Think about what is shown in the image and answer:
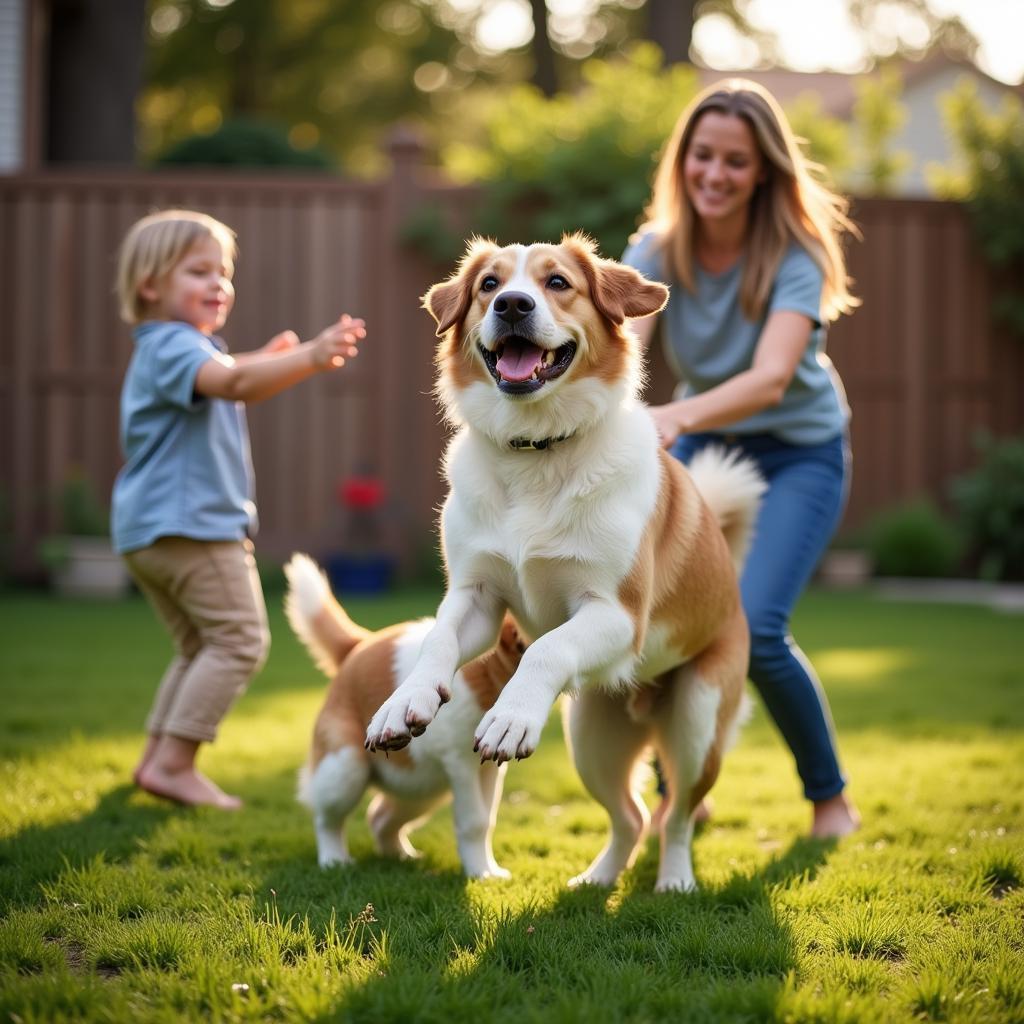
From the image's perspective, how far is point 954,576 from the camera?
11445 millimetres

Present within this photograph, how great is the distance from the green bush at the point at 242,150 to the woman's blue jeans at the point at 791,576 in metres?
11.4

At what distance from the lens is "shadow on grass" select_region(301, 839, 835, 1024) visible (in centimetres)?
228

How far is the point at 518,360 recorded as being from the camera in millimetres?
3029

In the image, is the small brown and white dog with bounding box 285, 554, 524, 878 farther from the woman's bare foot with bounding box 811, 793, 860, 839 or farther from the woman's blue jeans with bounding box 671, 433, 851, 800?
the woman's bare foot with bounding box 811, 793, 860, 839

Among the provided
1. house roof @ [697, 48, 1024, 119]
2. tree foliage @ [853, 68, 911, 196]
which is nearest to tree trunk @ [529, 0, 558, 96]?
house roof @ [697, 48, 1024, 119]

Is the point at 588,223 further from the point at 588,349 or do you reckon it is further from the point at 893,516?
the point at 588,349

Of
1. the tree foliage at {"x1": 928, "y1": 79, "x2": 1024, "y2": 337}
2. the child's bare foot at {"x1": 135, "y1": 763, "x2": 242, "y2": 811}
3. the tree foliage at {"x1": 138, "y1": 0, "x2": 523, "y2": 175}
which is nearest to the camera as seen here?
the child's bare foot at {"x1": 135, "y1": 763, "x2": 242, "y2": 811}

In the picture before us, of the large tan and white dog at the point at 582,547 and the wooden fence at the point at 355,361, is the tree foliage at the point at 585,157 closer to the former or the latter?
the wooden fence at the point at 355,361

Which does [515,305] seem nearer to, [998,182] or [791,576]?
[791,576]

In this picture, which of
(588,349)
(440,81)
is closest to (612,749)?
(588,349)

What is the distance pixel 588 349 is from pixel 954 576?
9289 mm

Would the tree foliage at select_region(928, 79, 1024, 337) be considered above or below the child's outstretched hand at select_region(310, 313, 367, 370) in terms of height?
above

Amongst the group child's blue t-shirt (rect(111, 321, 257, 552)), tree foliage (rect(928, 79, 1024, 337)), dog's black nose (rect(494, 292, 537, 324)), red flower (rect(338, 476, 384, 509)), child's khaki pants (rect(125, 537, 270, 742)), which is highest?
tree foliage (rect(928, 79, 1024, 337))

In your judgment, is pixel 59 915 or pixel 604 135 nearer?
pixel 59 915
